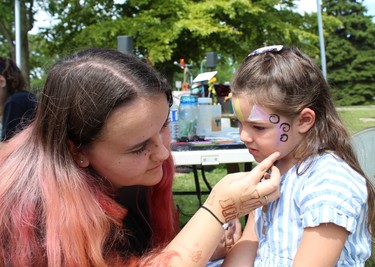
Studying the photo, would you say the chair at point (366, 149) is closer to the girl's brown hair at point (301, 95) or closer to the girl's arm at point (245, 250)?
the girl's brown hair at point (301, 95)

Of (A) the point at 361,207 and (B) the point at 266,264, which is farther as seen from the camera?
(B) the point at 266,264

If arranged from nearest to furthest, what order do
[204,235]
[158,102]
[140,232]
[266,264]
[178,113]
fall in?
[204,235] < [158,102] < [266,264] < [140,232] < [178,113]

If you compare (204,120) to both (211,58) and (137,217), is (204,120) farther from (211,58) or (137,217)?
(211,58)

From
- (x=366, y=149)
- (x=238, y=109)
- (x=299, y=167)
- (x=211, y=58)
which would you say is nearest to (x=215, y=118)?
(x=366, y=149)

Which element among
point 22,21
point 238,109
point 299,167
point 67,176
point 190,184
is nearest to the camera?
point 67,176

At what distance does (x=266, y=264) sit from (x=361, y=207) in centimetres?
35

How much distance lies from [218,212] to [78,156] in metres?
0.43

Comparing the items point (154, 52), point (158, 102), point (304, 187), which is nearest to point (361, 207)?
point (304, 187)

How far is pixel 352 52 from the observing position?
28172 mm

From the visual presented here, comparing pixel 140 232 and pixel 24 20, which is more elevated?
pixel 24 20

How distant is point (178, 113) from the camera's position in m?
3.08

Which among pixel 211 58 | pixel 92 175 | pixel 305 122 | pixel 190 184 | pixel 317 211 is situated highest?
pixel 211 58

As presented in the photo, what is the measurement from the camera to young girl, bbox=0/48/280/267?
1052 millimetres

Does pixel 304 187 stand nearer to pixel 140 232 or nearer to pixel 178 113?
pixel 140 232
